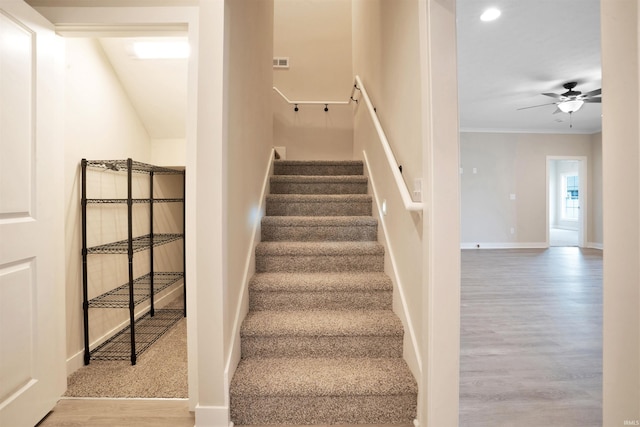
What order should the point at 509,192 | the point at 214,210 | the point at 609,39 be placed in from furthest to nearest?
the point at 509,192
the point at 214,210
the point at 609,39

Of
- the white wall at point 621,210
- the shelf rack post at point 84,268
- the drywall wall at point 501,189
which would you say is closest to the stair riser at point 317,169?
the shelf rack post at point 84,268

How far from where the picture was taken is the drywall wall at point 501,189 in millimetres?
6582

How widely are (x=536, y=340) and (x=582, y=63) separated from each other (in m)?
3.45

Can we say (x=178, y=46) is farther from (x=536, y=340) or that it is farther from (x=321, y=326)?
(x=536, y=340)

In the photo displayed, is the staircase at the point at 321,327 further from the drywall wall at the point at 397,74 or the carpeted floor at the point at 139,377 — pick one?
the drywall wall at the point at 397,74

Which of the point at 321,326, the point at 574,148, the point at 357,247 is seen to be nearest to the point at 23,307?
the point at 321,326

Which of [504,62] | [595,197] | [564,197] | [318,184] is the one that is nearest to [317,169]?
[318,184]

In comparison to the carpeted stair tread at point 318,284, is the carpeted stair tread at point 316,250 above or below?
above

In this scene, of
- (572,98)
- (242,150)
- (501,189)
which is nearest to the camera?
(242,150)

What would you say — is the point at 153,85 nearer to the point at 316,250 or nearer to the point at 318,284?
the point at 316,250

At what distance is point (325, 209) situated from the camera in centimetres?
274

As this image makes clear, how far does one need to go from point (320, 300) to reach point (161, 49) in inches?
85.8

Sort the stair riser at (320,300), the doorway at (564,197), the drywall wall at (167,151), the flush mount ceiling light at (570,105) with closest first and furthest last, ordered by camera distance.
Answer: the stair riser at (320,300)
the drywall wall at (167,151)
the flush mount ceiling light at (570,105)
the doorway at (564,197)

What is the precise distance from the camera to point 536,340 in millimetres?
2391
